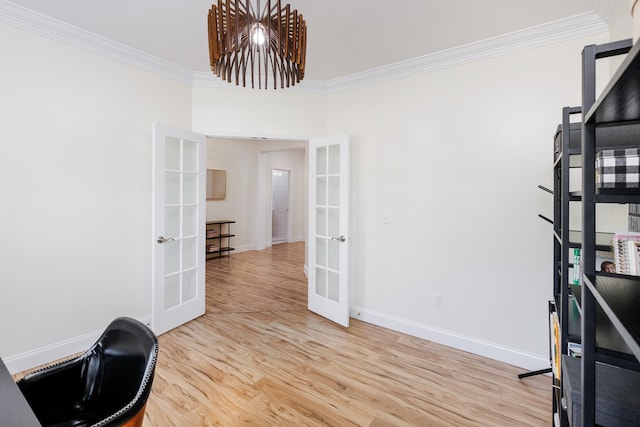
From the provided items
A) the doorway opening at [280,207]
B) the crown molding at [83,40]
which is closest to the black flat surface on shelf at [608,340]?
the crown molding at [83,40]

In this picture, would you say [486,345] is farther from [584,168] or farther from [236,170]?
[236,170]

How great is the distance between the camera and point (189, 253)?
3420 mm

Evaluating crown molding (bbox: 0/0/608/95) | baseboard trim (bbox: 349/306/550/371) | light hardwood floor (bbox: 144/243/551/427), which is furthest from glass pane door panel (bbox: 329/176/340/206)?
light hardwood floor (bbox: 144/243/551/427)

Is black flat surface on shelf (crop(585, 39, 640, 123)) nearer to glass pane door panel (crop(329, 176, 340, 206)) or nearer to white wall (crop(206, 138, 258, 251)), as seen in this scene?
glass pane door panel (crop(329, 176, 340, 206))

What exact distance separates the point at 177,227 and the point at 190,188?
0.45 meters

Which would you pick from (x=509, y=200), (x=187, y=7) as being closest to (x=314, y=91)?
(x=187, y=7)

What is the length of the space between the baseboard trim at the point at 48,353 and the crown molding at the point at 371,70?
245 centimetres

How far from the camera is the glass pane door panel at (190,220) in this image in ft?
11.0

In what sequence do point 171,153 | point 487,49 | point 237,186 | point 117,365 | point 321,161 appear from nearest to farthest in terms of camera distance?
point 117,365
point 487,49
point 171,153
point 321,161
point 237,186

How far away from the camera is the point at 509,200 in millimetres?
2592

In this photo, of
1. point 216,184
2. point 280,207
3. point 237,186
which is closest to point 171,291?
point 216,184

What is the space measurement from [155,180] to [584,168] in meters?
3.11

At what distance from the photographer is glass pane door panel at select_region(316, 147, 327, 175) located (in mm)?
3559

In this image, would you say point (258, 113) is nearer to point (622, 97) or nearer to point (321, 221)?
point (321, 221)
